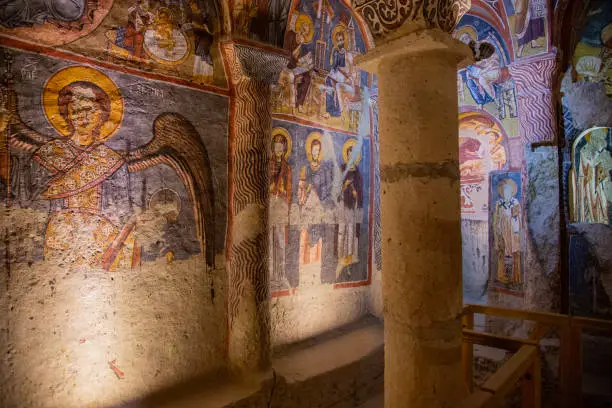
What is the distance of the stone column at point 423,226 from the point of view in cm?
233

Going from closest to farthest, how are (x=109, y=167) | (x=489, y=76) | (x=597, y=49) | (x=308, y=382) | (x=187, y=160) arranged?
(x=109, y=167), (x=187, y=160), (x=308, y=382), (x=489, y=76), (x=597, y=49)

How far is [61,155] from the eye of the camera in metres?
3.32

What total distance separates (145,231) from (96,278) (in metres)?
0.60

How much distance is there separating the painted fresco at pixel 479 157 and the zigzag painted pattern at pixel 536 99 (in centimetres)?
90

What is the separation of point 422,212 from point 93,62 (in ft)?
10.4

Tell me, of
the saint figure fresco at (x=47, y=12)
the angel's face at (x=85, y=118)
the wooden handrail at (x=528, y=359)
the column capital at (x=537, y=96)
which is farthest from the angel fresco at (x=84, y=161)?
the column capital at (x=537, y=96)

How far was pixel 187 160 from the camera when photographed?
13.5 feet

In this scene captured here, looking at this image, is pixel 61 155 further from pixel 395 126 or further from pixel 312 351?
pixel 312 351

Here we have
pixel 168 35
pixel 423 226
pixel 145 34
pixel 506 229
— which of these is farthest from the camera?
pixel 506 229

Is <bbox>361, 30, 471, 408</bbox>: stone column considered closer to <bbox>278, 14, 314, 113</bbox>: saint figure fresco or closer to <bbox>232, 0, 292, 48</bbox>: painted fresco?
<bbox>232, 0, 292, 48</bbox>: painted fresco

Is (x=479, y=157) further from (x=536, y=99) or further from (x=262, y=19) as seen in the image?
(x=262, y=19)

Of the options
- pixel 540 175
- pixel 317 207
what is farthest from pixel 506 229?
pixel 317 207

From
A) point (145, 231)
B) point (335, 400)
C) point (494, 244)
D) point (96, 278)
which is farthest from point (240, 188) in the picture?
point (494, 244)

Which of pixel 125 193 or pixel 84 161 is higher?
pixel 84 161
